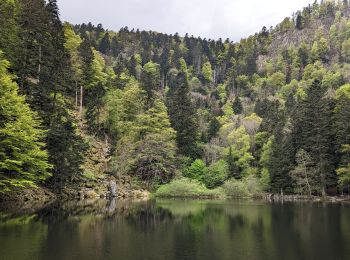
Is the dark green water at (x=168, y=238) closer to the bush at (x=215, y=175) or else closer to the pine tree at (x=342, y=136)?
the pine tree at (x=342, y=136)

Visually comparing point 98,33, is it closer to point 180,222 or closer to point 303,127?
point 303,127

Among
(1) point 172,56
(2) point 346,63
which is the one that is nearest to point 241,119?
(2) point 346,63

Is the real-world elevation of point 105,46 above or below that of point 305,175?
above

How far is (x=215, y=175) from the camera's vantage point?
237 feet

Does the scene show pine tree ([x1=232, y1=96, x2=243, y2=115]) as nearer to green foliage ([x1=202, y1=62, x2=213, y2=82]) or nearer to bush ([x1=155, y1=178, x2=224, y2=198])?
green foliage ([x1=202, y1=62, x2=213, y2=82])

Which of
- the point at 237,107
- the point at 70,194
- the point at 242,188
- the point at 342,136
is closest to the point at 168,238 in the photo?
the point at 70,194

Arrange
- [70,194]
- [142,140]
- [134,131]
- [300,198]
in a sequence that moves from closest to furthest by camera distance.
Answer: [70,194]
[300,198]
[142,140]
[134,131]

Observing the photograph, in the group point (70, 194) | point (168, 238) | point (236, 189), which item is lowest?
point (168, 238)

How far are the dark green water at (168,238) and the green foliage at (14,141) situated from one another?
5495mm

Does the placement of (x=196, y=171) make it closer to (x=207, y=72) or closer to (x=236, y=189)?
(x=236, y=189)

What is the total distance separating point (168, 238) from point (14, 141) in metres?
18.8

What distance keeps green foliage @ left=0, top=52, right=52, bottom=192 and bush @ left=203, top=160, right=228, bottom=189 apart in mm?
38643

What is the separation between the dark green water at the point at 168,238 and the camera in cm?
1742

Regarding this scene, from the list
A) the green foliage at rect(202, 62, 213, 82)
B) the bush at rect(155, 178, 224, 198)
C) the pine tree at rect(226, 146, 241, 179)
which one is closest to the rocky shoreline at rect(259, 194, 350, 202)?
the bush at rect(155, 178, 224, 198)
